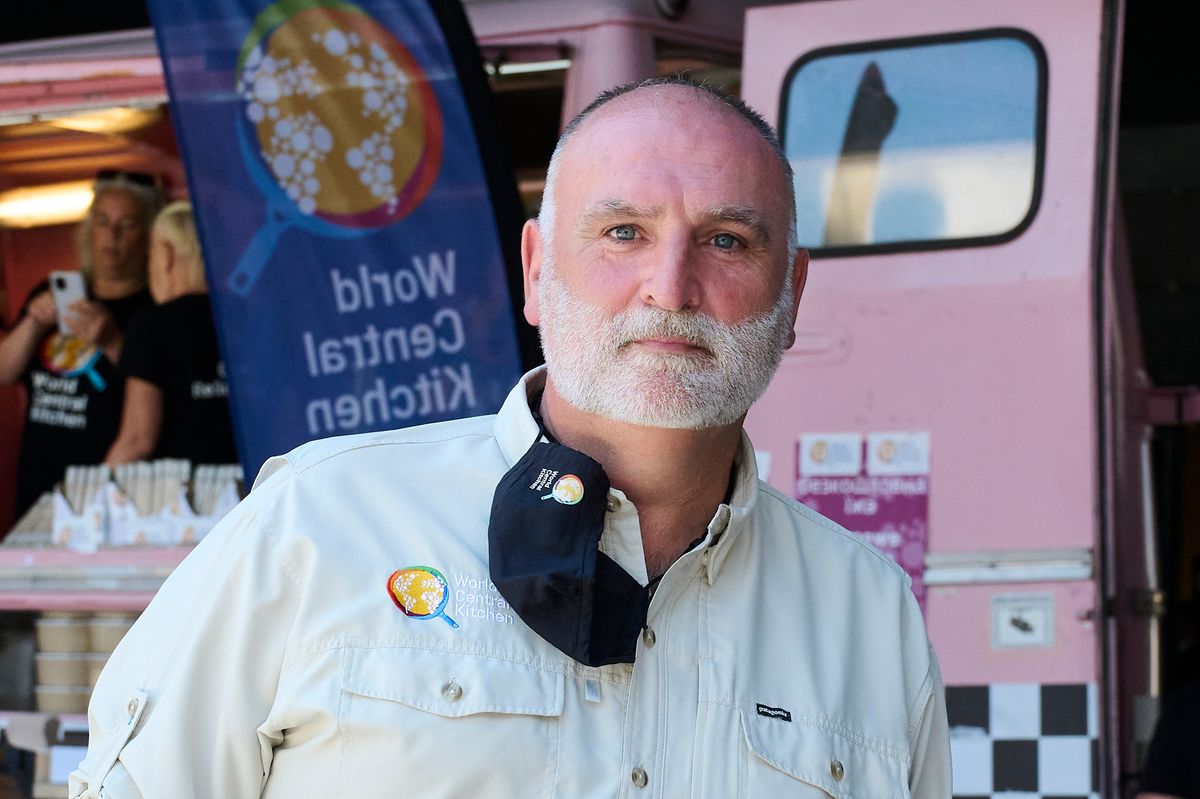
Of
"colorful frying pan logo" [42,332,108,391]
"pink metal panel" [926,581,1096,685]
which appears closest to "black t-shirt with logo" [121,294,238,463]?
"colorful frying pan logo" [42,332,108,391]

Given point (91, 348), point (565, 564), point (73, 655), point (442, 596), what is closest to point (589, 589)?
point (565, 564)

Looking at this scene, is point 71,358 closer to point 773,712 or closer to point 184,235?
point 184,235

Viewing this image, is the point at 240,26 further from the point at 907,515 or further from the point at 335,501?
the point at 335,501

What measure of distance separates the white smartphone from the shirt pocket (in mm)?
3684

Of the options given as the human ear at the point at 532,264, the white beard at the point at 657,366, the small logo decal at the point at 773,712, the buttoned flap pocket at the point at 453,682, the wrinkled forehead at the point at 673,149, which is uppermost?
the wrinkled forehead at the point at 673,149

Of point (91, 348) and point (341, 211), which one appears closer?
point (341, 211)

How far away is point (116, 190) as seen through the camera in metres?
4.98

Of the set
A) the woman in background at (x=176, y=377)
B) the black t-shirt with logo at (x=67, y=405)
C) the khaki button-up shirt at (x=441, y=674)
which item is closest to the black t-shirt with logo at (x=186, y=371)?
the woman in background at (x=176, y=377)

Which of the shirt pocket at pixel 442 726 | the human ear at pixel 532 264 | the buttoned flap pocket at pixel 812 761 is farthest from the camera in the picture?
the human ear at pixel 532 264

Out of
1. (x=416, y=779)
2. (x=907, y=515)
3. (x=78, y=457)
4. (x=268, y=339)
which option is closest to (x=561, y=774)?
(x=416, y=779)

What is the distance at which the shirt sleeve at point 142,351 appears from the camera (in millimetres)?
4738

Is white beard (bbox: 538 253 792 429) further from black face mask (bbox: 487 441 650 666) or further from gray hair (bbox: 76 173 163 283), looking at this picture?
gray hair (bbox: 76 173 163 283)

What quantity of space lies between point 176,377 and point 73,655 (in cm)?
85

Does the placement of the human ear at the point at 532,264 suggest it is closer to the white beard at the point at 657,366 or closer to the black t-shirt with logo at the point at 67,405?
the white beard at the point at 657,366
